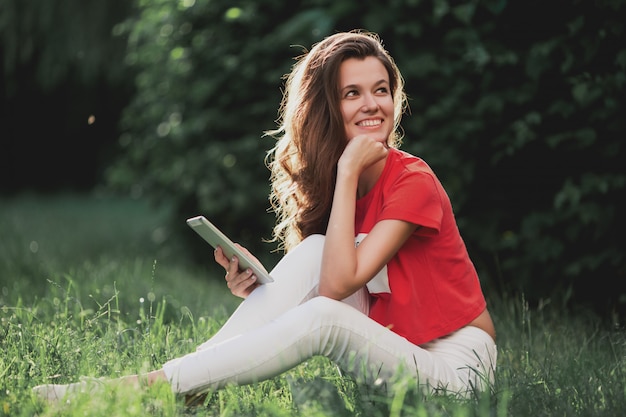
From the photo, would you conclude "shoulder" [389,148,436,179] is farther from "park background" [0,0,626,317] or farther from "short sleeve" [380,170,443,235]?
"park background" [0,0,626,317]

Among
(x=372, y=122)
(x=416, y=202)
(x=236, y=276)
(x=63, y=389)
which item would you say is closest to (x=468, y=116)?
(x=372, y=122)

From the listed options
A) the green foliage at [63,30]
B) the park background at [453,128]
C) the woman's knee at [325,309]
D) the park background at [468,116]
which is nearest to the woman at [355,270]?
the woman's knee at [325,309]

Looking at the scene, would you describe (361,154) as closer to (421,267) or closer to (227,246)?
(421,267)

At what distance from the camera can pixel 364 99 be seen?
8.88 feet

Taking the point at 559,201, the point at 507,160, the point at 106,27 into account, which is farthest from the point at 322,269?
the point at 106,27

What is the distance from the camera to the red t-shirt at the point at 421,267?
2.49 meters

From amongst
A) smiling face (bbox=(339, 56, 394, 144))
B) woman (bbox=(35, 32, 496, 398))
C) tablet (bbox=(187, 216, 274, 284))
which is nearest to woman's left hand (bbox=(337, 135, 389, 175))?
woman (bbox=(35, 32, 496, 398))

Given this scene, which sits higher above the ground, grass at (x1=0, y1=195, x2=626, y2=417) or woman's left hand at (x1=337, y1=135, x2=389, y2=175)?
woman's left hand at (x1=337, y1=135, x2=389, y2=175)

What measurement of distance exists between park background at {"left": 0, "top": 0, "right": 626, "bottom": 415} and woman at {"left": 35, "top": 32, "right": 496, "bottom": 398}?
0.53 metres

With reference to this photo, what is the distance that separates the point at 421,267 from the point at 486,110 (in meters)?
1.63

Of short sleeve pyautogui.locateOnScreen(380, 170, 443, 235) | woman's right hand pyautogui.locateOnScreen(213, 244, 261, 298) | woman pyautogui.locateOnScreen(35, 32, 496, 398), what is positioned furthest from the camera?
woman's right hand pyautogui.locateOnScreen(213, 244, 261, 298)

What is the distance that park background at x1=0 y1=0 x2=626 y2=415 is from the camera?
3662 millimetres

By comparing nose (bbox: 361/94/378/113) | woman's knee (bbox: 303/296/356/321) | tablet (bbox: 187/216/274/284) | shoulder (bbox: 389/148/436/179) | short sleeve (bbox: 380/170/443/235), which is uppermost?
nose (bbox: 361/94/378/113)

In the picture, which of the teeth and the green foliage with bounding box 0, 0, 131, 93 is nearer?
the teeth
